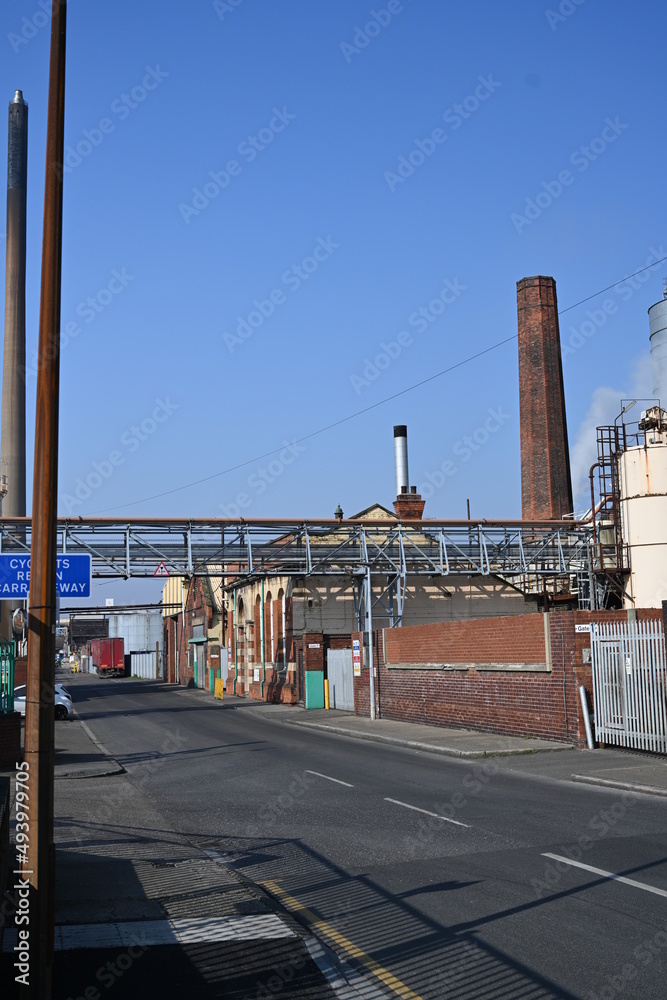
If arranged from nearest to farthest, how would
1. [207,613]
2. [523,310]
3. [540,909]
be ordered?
[540,909], [523,310], [207,613]

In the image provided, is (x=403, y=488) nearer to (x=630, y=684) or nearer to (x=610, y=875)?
(x=630, y=684)

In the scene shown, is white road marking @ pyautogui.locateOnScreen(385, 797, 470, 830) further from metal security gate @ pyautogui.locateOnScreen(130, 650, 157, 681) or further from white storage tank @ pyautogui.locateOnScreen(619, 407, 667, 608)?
metal security gate @ pyautogui.locateOnScreen(130, 650, 157, 681)

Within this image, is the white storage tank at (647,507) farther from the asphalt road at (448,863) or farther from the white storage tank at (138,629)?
the white storage tank at (138,629)

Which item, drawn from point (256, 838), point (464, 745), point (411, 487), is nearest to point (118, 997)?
point (256, 838)

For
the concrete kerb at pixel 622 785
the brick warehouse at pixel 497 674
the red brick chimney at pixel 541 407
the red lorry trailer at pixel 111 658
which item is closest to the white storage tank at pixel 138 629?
the red lorry trailer at pixel 111 658

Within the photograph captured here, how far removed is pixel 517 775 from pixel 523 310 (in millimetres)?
33721

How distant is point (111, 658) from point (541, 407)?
224 ft

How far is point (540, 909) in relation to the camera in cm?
751

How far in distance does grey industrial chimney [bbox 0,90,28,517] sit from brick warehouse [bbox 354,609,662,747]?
2246 cm

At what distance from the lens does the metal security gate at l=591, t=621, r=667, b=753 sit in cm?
1734

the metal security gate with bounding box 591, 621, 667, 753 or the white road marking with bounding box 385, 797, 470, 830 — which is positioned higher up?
the metal security gate with bounding box 591, 621, 667, 753

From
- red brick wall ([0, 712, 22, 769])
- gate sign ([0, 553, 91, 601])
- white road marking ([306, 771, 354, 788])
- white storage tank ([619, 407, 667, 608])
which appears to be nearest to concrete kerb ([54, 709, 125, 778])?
red brick wall ([0, 712, 22, 769])

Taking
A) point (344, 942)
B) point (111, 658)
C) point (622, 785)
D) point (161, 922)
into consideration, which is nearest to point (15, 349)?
point (622, 785)

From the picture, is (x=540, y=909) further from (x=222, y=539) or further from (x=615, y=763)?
(x=222, y=539)
